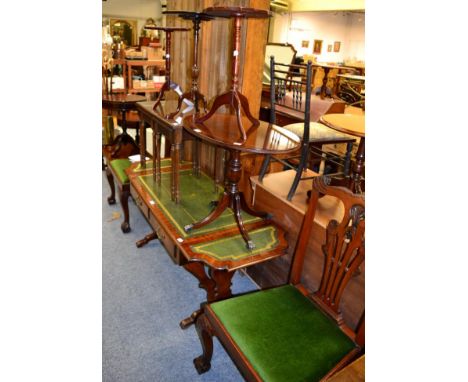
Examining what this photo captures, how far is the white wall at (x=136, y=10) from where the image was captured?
808 cm

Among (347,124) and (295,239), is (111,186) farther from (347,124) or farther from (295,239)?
(347,124)

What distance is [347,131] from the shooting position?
183 centimetres

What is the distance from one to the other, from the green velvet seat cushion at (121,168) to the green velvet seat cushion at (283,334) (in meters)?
1.63

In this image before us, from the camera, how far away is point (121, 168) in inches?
117

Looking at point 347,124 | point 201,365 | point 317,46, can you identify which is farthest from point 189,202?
point 317,46

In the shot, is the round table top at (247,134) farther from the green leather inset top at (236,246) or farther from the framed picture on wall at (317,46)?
the framed picture on wall at (317,46)

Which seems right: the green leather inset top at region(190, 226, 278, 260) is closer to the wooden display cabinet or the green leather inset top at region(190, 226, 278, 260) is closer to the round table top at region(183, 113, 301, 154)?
the round table top at region(183, 113, 301, 154)

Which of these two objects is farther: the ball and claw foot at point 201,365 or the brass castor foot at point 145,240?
the brass castor foot at point 145,240

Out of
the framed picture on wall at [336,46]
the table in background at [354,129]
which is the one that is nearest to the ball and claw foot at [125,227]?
the table in background at [354,129]

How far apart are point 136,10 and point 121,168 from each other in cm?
684

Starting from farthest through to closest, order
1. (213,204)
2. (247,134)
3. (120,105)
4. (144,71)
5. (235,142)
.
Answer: (144,71), (120,105), (213,204), (247,134), (235,142)
